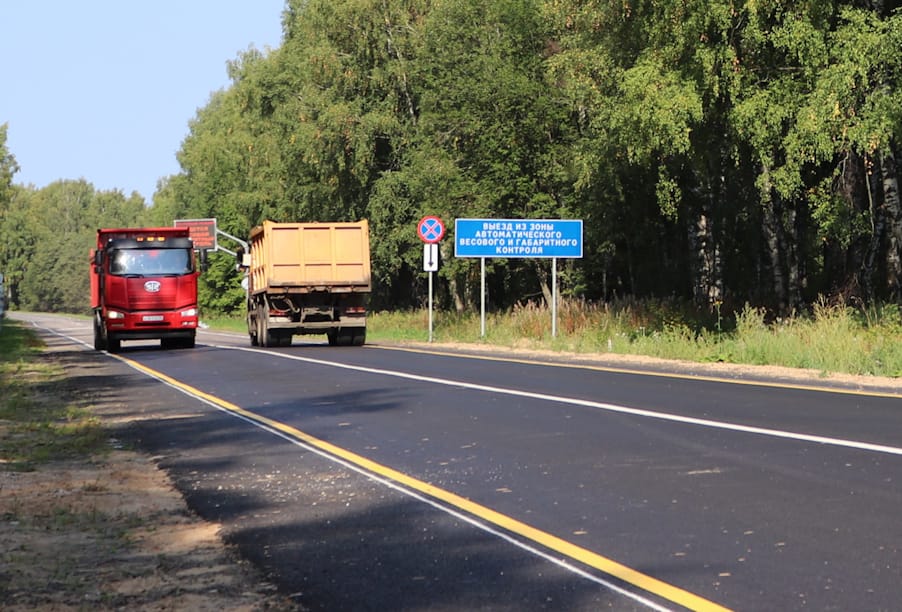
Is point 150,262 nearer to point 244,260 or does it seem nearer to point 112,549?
point 244,260

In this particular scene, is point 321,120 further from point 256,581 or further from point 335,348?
point 256,581

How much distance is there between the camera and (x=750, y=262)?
4625 cm

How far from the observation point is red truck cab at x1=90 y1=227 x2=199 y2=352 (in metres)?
34.8

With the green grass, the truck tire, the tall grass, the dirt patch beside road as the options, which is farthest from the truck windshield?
the dirt patch beside road

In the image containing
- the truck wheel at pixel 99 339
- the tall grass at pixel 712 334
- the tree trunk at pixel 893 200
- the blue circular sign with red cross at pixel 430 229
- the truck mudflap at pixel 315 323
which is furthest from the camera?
the blue circular sign with red cross at pixel 430 229

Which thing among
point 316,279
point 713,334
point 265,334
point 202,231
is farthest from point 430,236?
point 202,231

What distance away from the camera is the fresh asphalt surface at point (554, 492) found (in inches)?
243

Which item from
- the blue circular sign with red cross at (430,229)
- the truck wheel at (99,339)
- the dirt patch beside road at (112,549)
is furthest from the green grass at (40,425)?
the blue circular sign with red cross at (430,229)

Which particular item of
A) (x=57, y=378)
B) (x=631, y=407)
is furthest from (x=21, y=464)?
(x=57, y=378)

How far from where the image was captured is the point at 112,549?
7273 mm

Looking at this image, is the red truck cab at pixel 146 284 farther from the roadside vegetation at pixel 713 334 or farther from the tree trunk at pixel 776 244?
the tree trunk at pixel 776 244

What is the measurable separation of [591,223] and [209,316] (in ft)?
235

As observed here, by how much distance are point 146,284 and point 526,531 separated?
28.7m

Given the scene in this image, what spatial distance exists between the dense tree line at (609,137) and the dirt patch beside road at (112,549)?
16.1m
